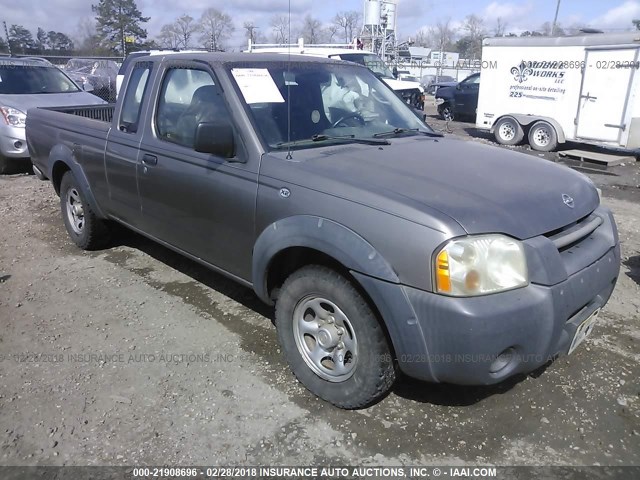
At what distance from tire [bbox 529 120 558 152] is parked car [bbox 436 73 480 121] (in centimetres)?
501

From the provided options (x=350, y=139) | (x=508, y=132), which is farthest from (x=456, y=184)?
(x=508, y=132)

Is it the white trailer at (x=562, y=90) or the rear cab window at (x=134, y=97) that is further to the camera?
the white trailer at (x=562, y=90)

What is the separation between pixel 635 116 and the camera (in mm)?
11508

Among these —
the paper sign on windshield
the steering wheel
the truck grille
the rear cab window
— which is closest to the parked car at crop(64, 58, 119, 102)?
the rear cab window

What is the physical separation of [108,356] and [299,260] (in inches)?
60.1

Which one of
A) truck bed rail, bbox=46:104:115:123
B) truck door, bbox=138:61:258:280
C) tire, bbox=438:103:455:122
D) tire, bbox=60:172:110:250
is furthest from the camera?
tire, bbox=438:103:455:122

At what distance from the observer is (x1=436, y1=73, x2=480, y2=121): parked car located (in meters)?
18.4

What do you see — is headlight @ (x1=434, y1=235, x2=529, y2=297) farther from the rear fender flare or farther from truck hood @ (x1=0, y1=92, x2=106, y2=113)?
truck hood @ (x1=0, y1=92, x2=106, y2=113)

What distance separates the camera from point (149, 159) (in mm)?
4051

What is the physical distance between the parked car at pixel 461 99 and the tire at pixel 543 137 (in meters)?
5.01

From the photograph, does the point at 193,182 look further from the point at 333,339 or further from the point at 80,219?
the point at 80,219

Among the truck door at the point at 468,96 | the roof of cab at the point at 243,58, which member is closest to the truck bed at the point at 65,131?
the roof of cab at the point at 243,58

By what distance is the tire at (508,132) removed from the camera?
13.7 meters

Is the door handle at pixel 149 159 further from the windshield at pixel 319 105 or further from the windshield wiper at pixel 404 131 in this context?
the windshield wiper at pixel 404 131
